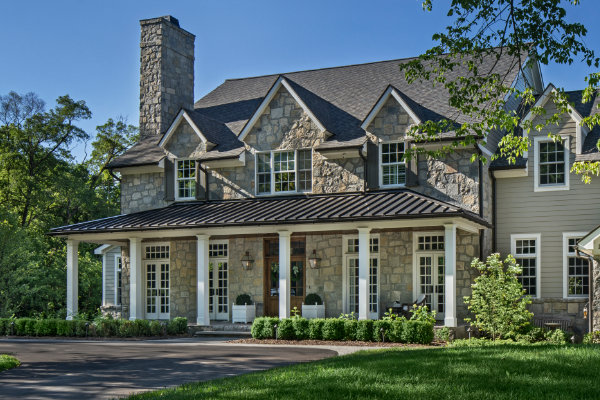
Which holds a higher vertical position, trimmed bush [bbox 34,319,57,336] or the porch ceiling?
the porch ceiling

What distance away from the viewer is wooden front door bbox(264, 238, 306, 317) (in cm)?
2462

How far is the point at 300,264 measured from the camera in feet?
80.9

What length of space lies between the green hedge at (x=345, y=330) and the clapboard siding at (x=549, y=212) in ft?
19.7

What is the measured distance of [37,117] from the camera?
39.4m

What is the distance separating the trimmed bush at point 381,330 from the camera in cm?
1889

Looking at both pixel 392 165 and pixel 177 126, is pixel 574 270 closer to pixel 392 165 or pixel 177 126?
pixel 392 165

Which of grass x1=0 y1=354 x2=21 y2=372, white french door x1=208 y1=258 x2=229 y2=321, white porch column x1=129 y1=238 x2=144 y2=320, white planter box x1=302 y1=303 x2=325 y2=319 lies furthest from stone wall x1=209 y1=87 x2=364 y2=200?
grass x1=0 y1=354 x2=21 y2=372

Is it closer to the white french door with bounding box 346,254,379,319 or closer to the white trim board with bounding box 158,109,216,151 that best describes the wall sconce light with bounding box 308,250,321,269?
the white french door with bounding box 346,254,379,319

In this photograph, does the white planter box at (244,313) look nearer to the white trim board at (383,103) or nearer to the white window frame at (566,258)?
the white trim board at (383,103)

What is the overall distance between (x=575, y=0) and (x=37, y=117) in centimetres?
3205

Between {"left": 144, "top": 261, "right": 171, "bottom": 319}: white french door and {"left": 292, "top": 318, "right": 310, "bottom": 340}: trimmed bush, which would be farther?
{"left": 144, "top": 261, "right": 171, "bottom": 319}: white french door

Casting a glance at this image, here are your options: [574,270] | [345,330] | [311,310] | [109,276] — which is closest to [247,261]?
[311,310]

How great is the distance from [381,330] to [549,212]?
7468 mm

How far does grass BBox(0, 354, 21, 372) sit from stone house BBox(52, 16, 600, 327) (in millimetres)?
8508
